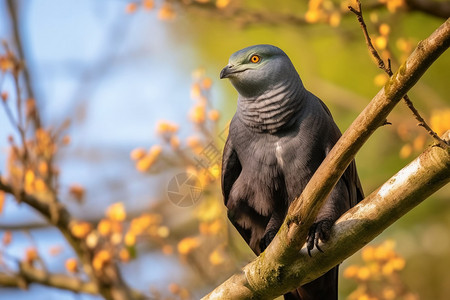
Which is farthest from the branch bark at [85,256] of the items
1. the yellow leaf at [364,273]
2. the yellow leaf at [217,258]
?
the yellow leaf at [364,273]

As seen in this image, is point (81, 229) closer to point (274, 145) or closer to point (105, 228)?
point (105, 228)

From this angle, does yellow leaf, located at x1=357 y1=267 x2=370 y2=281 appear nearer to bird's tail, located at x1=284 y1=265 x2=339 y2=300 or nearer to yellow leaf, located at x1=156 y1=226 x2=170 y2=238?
bird's tail, located at x1=284 y1=265 x2=339 y2=300

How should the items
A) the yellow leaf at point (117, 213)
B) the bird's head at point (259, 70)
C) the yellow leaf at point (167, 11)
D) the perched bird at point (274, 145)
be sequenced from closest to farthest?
the perched bird at point (274, 145) → the bird's head at point (259, 70) → the yellow leaf at point (117, 213) → the yellow leaf at point (167, 11)

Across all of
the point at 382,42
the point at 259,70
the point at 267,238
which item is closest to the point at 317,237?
the point at 267,238

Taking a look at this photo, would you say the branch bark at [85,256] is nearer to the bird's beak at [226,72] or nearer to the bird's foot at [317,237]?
the bird's beak at [226,72]

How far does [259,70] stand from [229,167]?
0.65m

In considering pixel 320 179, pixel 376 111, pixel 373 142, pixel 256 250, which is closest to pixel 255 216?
pixel 256 250

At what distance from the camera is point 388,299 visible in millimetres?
4410

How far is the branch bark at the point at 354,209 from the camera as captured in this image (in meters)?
2.33

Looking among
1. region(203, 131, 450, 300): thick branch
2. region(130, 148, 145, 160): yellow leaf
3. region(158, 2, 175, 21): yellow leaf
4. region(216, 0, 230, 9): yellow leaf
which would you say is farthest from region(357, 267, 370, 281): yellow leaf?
region(158, 2, 175, 21): yellow leaf

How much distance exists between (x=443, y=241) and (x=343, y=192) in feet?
15.5

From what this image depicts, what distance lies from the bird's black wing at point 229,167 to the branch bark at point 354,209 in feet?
2.79

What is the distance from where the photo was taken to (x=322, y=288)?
12.5 feet

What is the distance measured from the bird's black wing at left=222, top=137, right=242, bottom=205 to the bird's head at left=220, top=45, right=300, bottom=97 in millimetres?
362
